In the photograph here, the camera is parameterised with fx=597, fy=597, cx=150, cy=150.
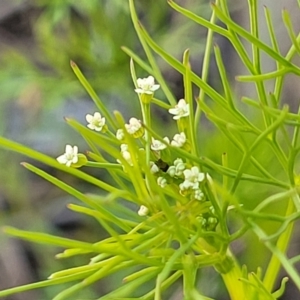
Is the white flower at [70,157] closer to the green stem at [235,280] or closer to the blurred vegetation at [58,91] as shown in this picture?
A: the green stem at [235,280]

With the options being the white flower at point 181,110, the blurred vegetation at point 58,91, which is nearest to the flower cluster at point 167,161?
the white flower at point 181,110

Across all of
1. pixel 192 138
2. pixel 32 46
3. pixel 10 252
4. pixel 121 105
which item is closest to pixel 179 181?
pixel 192 138

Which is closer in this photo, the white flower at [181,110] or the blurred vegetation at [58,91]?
the white flower at [181,110]

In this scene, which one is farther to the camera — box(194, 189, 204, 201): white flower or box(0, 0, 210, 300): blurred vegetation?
box(0, 0, 210, 300): blurred vegetation

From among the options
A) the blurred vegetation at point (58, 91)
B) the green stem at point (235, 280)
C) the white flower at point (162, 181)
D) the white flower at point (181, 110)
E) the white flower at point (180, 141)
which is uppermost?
the white flower at point (181, 110)

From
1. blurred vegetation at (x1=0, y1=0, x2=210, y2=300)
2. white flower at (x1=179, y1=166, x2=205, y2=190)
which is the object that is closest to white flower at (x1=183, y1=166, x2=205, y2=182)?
white flower at (x1=179, y1=166, x2=205, y2=190)

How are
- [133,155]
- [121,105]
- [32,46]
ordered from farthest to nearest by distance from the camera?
[32,46], [121,105], [133,155]

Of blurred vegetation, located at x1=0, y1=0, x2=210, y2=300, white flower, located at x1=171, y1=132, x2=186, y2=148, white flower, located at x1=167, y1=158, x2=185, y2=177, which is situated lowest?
blurred vegetation, located at x1=0, y1=0, x2=210, y2=300

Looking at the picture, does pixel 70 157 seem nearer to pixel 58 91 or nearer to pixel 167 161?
pixel 167 161

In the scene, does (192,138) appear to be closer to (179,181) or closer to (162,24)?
(179,181)

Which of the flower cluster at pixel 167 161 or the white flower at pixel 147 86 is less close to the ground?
the white flower at pixel 147 86

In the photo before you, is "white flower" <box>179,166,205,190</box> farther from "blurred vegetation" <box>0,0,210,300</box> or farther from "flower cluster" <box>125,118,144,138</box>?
"blurred vegetation" <box>0,0,210,300</box>
